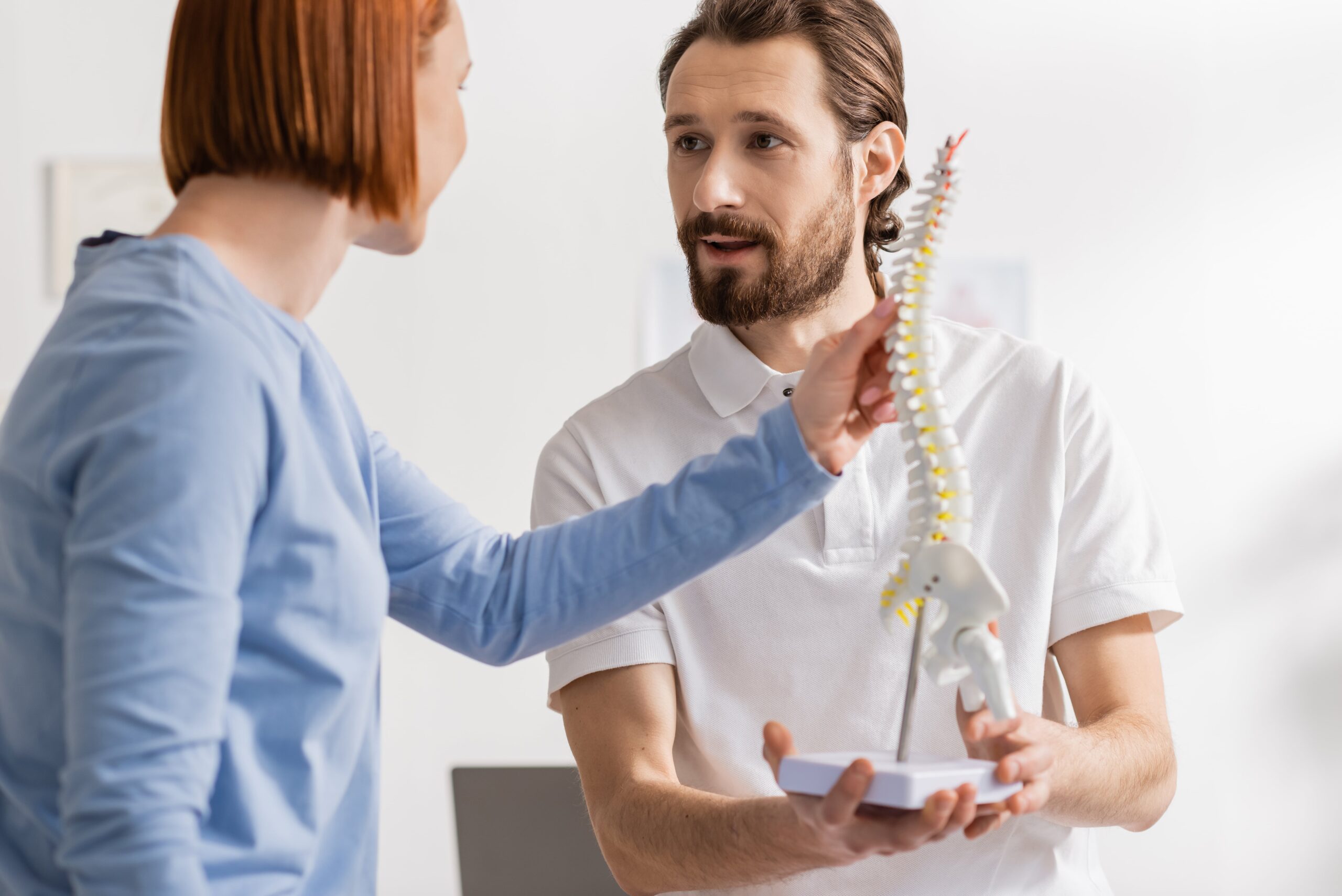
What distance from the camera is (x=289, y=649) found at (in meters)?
0.78

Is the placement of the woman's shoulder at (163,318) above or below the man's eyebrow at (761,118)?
below

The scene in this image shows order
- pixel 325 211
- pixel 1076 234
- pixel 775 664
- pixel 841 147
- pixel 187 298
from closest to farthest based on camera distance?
pixel 187 298
pixel 325 211
pixel 775 664
pixel 841 147
pixel 1076 234

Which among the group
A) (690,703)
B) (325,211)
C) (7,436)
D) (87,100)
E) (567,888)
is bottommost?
(567,888)

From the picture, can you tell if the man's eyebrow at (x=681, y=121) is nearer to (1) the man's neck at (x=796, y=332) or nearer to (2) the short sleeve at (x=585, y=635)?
(1) the man's neck at (x=796, y=332)

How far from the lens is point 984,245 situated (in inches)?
126

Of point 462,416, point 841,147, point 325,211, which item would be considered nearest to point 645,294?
point 462,416

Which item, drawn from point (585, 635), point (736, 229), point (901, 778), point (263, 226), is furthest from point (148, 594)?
point (736, 229)

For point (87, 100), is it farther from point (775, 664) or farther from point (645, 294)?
point (775, 664)

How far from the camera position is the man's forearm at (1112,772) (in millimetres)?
1284

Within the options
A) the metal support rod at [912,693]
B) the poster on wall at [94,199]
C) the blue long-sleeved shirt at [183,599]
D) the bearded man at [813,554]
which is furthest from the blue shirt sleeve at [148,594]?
the poster on wall at [94,199]

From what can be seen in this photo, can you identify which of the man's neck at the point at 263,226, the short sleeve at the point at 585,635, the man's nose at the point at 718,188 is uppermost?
the man's nose at the point at 718,188

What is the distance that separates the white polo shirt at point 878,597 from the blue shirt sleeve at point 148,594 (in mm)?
772

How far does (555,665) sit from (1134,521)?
29.9 inches

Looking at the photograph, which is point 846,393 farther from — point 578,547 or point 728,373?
point 728,373
